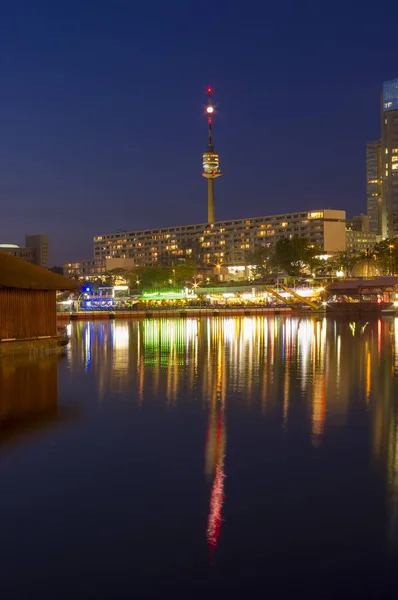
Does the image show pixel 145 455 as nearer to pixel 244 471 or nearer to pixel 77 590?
pixel 244 471

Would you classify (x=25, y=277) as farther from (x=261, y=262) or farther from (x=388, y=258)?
(x=261, y=262)

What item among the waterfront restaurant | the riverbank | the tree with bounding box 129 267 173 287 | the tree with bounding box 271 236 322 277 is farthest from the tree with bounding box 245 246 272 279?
the riverbank

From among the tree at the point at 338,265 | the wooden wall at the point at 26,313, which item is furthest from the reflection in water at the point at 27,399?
the tree at the point at 338,265

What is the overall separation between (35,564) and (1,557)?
16.0 inches

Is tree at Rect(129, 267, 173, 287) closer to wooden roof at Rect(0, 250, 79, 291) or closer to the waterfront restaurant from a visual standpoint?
the waterfront restaurant

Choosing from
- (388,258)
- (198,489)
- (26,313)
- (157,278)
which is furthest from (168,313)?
(198,489)

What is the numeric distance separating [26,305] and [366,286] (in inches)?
2603

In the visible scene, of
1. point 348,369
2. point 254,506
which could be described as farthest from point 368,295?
point 254,506

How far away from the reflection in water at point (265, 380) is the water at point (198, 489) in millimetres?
69

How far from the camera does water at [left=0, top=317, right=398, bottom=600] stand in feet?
21.3

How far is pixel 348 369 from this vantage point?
2192cm

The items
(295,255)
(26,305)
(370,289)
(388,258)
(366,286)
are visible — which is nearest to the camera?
(26,305)

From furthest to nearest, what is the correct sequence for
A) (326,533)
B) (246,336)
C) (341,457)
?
(246,336)
(341,457)
(326,533)

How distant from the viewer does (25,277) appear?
26.4m
